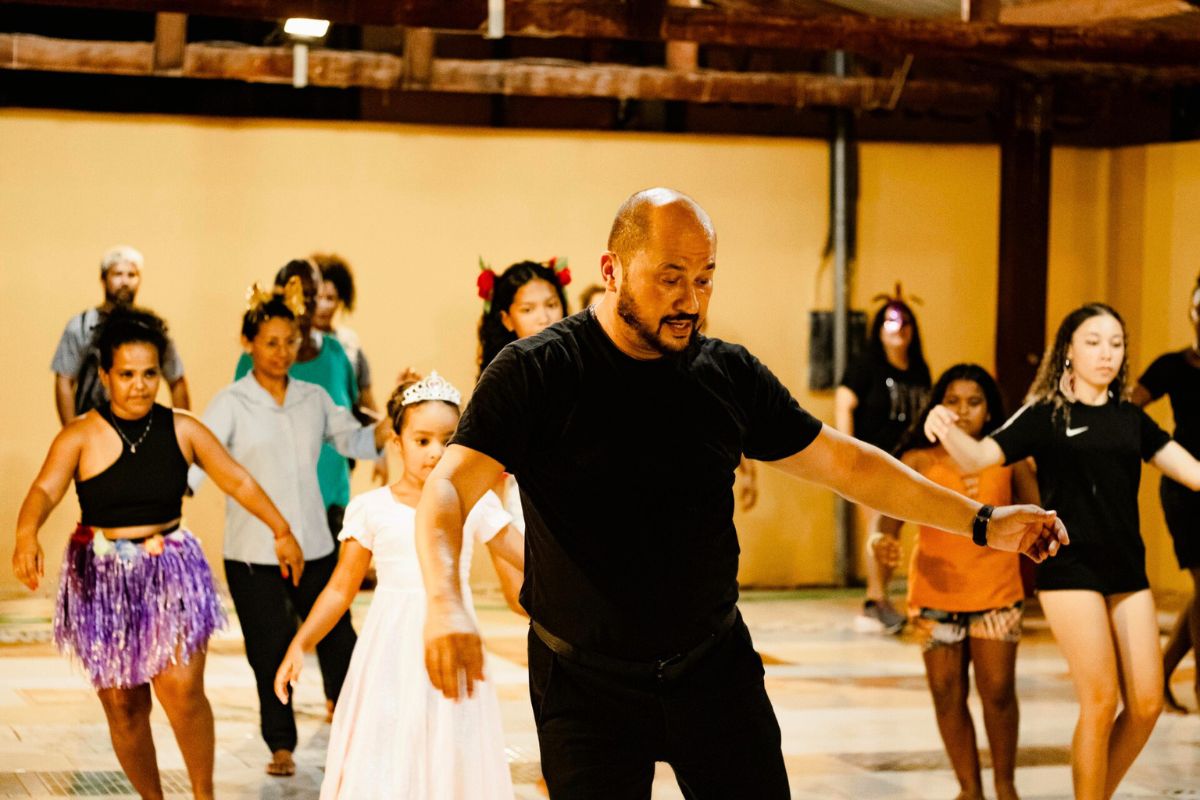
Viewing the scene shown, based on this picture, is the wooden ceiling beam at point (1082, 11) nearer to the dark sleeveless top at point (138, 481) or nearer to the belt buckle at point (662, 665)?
the dark sleeveless top at point (138, 481)

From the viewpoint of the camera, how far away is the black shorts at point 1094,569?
17.9 feet

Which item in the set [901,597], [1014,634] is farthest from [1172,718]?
[901,597]

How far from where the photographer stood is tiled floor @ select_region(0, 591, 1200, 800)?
20.7ft

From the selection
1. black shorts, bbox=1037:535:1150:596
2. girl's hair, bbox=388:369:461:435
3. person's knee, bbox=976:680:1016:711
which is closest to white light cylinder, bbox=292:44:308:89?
girl's hair, bbox=388:369:461:435

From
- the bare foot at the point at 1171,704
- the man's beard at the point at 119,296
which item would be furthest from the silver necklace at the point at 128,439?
the bare foot at the point at 1171,704

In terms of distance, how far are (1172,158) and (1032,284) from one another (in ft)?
4.36

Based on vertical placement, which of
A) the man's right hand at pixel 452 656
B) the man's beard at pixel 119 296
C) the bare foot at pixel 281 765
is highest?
the man's beard at pixel 119 296

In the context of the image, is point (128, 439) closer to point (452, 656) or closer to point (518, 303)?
point (518, 303)

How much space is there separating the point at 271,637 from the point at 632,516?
3412 mm

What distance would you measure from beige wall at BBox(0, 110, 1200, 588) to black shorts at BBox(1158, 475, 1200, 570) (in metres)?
3.86

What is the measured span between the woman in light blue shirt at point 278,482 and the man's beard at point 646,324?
336cm

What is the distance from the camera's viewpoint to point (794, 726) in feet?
24.1

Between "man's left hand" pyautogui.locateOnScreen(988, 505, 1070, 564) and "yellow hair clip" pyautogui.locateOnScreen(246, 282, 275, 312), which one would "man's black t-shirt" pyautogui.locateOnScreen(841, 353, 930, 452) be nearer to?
"yellow hair clip" pyautogui.locateOnScreen(246, 282, 275, 312)

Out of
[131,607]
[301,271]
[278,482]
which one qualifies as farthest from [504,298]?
[301,271]
